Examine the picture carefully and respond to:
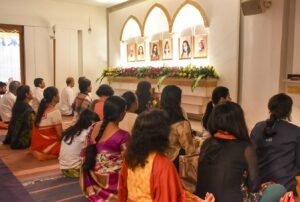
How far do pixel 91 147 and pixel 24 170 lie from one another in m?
1.97

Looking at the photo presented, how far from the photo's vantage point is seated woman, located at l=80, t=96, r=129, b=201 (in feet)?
8.18

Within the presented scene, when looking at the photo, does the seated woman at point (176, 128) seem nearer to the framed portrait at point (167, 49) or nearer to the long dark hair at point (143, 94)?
the long dark hair at point (143, 94)

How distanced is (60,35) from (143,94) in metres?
5.88

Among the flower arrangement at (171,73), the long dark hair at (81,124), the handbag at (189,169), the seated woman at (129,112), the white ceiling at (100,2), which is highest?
the white ceiling at (100,2)

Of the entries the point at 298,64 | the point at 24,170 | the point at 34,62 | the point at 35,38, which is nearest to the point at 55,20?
the point at 35,38

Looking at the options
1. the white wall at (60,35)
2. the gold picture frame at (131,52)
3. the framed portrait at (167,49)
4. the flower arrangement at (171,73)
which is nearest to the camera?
the flower arrangement at (171,73)

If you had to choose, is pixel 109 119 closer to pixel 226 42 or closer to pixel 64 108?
pixel 226 42

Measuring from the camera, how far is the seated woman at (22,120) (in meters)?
4.98

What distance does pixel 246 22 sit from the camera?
213 inches

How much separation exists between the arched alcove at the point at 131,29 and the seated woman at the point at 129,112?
206 inches

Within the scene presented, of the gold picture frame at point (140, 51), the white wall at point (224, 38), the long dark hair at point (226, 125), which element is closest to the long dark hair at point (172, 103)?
the long dark hair at point (226, 125)

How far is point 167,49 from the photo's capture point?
23.8ft

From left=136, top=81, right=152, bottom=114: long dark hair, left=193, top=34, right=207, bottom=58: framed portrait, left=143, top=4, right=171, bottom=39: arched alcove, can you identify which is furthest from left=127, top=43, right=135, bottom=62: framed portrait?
left=136, top=81, right=152, bottom=114: long dark hair

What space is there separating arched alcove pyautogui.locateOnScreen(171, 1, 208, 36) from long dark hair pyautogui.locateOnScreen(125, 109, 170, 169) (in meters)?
4.81
